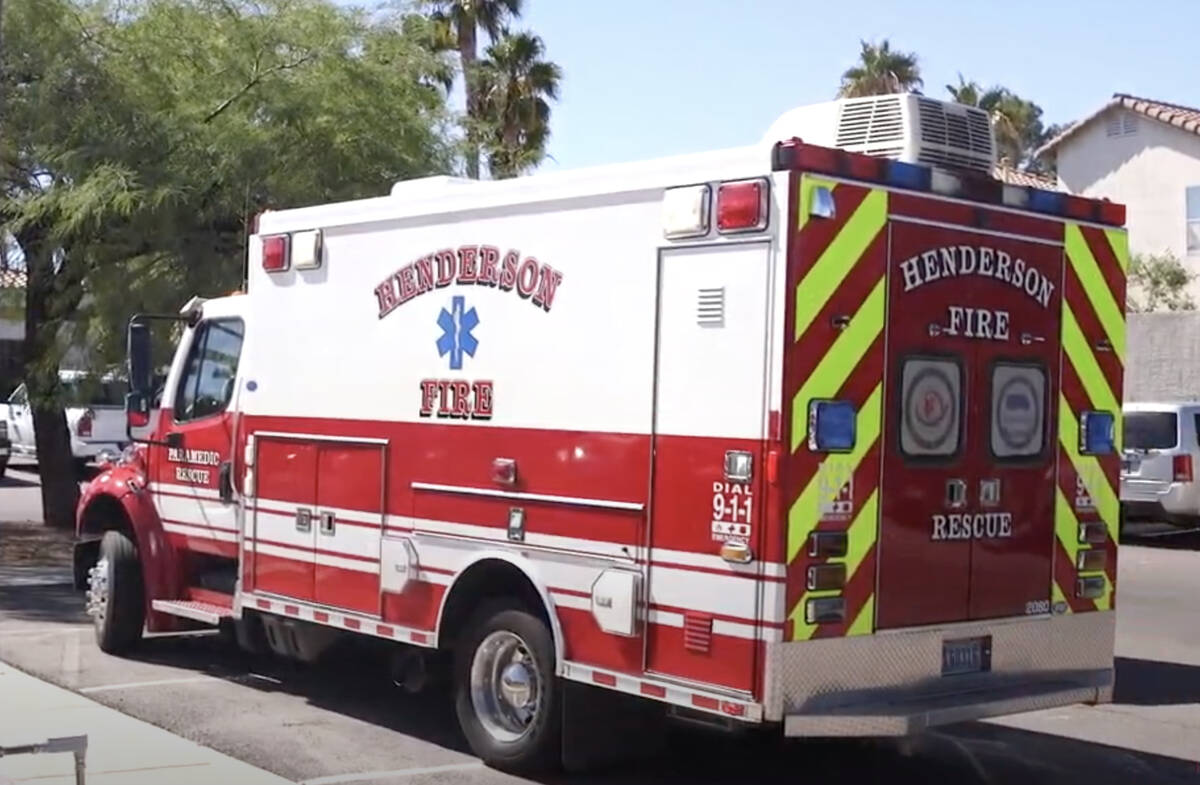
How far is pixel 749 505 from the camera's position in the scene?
7.15 m

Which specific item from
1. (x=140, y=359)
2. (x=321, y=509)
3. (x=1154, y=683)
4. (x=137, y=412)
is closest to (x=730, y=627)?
(x=321, y=509)

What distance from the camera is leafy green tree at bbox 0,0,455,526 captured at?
15992 millimetres

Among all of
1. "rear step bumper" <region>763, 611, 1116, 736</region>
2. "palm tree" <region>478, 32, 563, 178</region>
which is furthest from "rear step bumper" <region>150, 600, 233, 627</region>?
"palm tree" <region>478, 32, 563, 178</region>

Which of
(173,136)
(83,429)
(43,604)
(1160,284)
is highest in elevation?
(1160,284)

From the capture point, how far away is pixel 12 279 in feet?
59.9

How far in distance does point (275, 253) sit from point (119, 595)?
2858 millimetres

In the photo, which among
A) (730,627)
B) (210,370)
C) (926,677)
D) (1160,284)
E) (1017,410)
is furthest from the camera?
(1160,284)

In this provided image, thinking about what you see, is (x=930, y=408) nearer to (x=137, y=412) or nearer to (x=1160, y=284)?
(x=137, y=412)

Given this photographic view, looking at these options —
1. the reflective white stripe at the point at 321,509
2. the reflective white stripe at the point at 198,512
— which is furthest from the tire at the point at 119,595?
the reflective white stripe at the point at 321,509

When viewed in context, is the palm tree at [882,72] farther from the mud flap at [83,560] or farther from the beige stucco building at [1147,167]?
the mud flap at [83,560]

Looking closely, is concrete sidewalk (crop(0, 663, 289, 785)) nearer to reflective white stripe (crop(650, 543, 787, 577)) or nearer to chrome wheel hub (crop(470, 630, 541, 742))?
chrome wheel hub (crop(470, 630, 541, 742))

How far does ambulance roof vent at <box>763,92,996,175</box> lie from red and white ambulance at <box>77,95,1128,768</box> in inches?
0.6

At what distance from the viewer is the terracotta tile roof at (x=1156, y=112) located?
34812 millimetres

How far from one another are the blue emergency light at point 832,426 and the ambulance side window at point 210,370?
4.64 m
